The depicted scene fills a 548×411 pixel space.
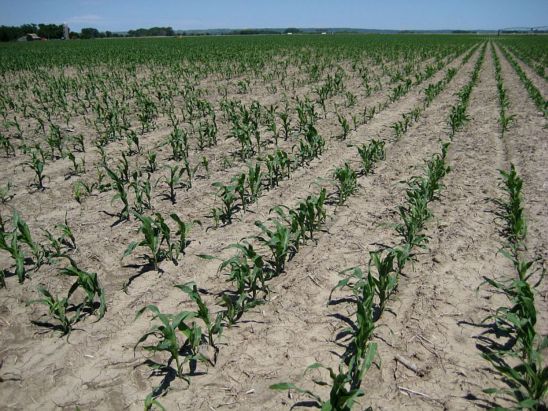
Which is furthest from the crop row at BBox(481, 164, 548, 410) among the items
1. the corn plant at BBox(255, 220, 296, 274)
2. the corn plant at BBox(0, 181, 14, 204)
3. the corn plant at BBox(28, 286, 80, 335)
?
the corn plant at BBox(0, 181, 14, 204)

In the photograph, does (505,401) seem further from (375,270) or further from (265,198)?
(265,198)

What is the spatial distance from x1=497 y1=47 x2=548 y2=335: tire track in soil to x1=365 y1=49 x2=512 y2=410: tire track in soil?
0.37 meters

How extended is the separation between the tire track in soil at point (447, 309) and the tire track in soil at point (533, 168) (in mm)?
370

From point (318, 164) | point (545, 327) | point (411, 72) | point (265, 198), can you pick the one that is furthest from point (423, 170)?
point (411, 72)

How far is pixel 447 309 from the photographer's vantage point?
3.19 meters

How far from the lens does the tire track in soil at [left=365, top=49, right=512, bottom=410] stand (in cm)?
248

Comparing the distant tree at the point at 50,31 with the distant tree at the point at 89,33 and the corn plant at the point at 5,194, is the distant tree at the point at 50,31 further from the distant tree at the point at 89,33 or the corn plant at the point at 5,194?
the corn plant at the point at 5,194

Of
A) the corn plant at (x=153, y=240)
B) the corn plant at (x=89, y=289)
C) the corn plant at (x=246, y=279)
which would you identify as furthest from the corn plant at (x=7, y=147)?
the corn plant at (x=246, y=279)

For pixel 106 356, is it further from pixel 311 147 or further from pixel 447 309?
pixel 311 147

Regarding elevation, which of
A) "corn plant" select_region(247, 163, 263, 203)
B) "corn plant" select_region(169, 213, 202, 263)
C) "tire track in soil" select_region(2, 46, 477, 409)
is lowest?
"tire track in soil" select_region(2, 46, 477, 409)

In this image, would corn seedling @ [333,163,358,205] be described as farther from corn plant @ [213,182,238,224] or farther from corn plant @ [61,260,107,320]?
corn plant @ [61,260,107,320]

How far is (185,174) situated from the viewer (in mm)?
6340

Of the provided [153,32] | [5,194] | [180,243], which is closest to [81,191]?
[5,194]

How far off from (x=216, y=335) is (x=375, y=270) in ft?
5.92
